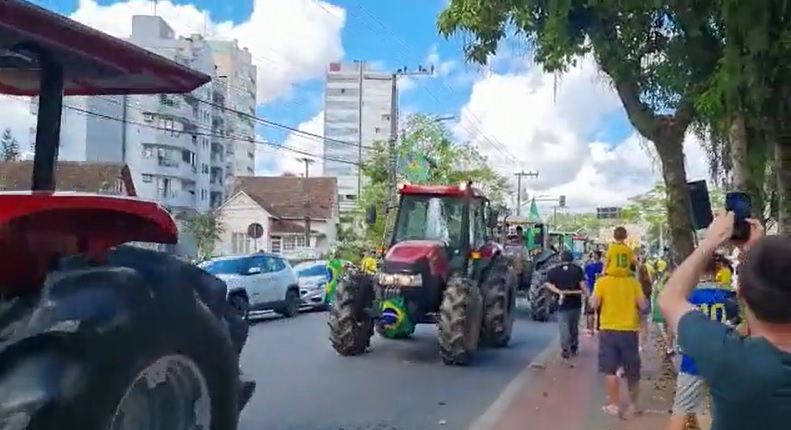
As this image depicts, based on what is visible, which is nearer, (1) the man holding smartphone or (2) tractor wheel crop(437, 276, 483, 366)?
(1) the man holding smartphone

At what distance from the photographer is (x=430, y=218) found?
1598 cm

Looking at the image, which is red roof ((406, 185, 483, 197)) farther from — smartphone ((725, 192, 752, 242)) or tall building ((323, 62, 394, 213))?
tall building ((323, 62, 394, 213))

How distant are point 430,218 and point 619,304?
20.9 ft

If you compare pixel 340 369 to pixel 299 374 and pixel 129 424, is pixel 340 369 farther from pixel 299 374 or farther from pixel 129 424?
pixel 129 424

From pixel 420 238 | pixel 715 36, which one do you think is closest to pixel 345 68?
pixel 420 238

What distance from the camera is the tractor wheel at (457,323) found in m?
13.7

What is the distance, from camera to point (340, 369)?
13.6 meters

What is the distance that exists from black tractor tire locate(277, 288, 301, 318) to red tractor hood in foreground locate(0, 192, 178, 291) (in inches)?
729

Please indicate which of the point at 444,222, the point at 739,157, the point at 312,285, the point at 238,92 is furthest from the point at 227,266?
the point at 238,92

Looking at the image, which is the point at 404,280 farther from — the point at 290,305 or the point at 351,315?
the point at 290,305

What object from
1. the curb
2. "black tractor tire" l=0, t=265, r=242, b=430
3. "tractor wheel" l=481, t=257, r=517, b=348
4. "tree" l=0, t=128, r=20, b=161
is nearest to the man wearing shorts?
the curb

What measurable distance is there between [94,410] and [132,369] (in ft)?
0.92

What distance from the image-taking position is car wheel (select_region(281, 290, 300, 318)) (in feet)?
75.9

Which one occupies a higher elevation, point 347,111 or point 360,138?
point 347,111
